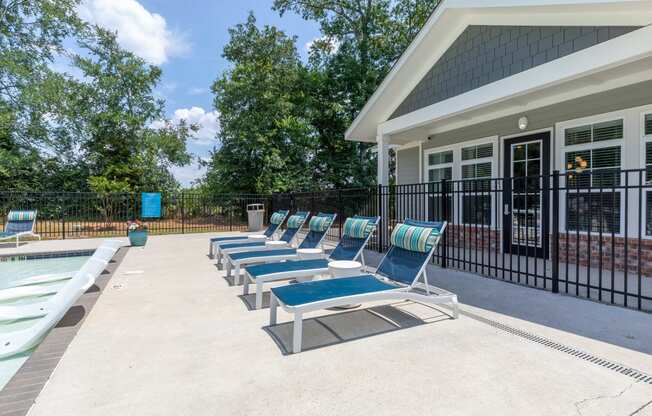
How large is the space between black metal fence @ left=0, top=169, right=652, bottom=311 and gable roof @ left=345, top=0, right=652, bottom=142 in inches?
86.3

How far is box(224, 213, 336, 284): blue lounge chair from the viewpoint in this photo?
565 cm

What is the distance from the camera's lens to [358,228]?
5879mm

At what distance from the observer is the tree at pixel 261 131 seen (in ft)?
55.7

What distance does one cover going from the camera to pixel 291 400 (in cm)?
247

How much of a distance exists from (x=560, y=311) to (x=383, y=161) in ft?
20.8

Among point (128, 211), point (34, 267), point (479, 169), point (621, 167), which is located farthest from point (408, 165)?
point (128, 211)

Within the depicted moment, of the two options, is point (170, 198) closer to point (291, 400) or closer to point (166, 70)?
point (166, 70)

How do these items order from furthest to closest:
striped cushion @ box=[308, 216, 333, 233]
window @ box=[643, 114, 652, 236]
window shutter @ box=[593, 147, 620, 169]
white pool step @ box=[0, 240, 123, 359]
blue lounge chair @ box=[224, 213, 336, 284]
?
striped cushion @ box=[308, 216, 333, 233] < window shutter @ box=[593, 147, 620, 169] < window @ box=[643, 114, 652, 236] < blue lounge chair @ box=[224, 213, 336, 284] < white pool step @ box=[0, 240, 123, 359]

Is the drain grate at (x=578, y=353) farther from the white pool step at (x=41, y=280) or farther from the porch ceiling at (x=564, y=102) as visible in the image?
the white pool step at (x=41, y=280)

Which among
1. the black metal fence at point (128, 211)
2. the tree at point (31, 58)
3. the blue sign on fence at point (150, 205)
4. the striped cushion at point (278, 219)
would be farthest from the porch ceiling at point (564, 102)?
the tree at point (31, 58)

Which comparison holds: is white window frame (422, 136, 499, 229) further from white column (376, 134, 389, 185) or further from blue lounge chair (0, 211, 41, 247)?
blue lounge chair (0, 211, 41, 247)

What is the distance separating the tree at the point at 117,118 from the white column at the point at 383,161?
48.8 feet

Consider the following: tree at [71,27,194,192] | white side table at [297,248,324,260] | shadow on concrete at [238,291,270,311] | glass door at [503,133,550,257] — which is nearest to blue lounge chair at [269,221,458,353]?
shadow on concrete at [238,291,270,311]

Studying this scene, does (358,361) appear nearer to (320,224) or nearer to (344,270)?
(344,270)
